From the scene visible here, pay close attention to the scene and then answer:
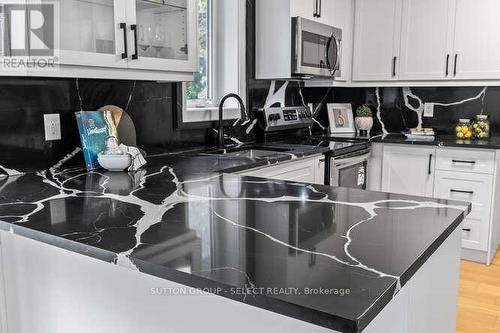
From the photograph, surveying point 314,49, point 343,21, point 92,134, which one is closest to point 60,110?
point 92,134

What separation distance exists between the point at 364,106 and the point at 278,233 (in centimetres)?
341

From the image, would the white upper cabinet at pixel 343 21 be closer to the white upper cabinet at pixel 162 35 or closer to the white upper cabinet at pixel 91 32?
the white upper cabinet at pixel 162 35

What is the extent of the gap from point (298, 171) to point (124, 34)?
1.40m

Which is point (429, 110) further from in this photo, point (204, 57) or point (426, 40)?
point (204, 57)

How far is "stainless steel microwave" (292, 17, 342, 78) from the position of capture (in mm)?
3203

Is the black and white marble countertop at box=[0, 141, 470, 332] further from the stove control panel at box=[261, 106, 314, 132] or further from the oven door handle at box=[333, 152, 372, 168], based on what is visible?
the stove control panel at box=[261, 106, 314, 132]

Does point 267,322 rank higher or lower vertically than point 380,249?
lower

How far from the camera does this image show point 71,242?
3.69 feet

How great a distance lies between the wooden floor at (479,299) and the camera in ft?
8.39

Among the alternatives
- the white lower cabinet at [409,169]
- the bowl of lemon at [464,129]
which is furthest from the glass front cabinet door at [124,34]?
the bowl of lemon at [464,129]

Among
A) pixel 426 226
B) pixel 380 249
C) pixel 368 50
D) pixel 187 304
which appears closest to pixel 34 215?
pixel 187 304

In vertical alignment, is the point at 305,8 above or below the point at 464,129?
above

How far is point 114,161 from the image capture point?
2.07 m

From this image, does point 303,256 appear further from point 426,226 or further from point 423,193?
point 423,193
